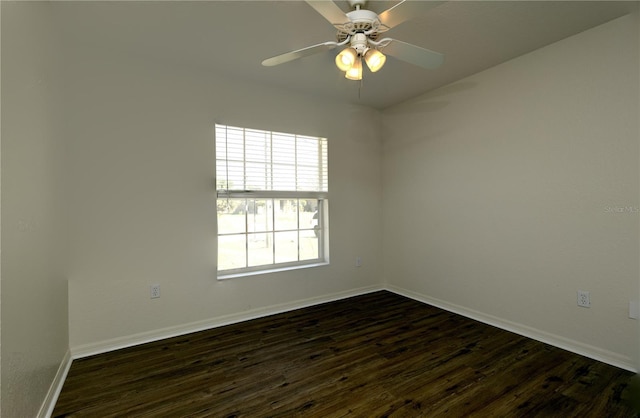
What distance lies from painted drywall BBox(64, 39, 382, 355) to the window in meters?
0.13

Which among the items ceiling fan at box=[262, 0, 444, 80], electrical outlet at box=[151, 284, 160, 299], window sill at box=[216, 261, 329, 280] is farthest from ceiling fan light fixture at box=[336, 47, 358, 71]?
A: electrical outlet at box=[151, 284, 160, 299]

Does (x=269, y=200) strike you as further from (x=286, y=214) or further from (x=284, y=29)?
(x=284, y=29)

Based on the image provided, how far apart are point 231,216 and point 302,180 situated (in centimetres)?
93

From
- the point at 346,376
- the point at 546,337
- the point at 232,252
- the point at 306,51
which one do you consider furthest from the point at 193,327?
the point at 546,337

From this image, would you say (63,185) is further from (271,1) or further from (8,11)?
(271,1)

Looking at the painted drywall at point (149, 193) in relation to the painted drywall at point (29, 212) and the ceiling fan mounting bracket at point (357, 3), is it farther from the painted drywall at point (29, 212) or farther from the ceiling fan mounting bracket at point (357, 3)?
the ceiling fan mounting bracket at point (357, 3)

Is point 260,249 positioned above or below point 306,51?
below

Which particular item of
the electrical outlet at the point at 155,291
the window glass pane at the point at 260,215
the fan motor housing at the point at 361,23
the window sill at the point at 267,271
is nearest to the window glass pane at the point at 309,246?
the window sill at the point at 267,271

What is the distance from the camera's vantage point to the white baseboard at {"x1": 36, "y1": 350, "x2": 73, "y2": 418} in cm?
176

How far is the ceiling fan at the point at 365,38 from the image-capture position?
1.62 m

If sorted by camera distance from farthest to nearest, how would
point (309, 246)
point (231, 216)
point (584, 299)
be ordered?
1. point (309, 246)
2. point (231, 216)
3. point (584, 299)

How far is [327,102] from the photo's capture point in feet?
12.3

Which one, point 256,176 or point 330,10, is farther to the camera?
point 256,176

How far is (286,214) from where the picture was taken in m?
3.57
